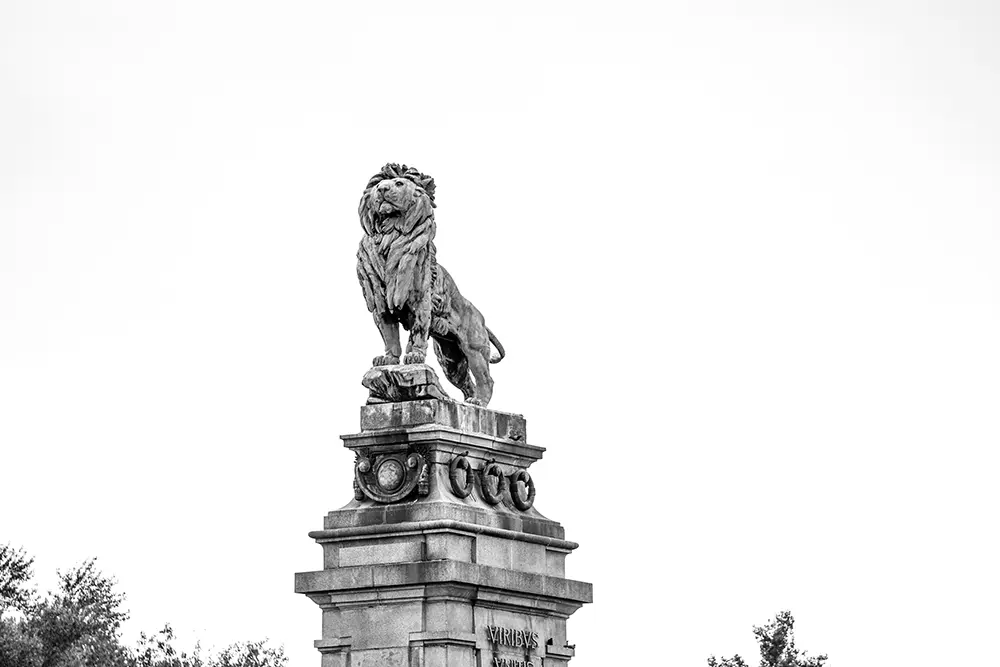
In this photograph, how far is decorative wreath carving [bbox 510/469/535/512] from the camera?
45062 millimetres

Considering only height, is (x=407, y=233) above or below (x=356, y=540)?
above

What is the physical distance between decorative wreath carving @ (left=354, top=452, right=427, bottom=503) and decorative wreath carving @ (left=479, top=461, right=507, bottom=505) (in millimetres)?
1150

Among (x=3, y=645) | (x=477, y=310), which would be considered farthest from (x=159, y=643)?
(x=477, y=310)

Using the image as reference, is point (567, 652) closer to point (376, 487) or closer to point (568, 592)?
point (568, 592)

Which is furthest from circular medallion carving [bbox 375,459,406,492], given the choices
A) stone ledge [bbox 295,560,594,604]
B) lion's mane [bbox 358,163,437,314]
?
lion's mane [bbox 358,163,437,314]

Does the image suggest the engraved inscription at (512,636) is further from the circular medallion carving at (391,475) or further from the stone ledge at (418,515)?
the circular medallion carving at (391,475)

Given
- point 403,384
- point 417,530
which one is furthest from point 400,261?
point 417,530

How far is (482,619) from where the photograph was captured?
143ft

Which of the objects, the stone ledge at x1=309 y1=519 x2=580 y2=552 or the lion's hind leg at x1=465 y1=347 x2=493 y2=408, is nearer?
the stone ledge at x1=309 y1=519 x2=580 y2=552

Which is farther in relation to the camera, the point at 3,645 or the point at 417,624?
the point at 3,645

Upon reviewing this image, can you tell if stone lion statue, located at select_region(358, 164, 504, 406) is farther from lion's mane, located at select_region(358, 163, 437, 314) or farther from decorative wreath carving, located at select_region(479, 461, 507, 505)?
decorative wreath carving, located at select_region(479, 461, 507, 505)

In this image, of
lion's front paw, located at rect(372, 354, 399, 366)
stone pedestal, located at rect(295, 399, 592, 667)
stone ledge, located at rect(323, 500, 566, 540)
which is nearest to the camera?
stone pedestal, located at rect(295, 399, 592, 667)

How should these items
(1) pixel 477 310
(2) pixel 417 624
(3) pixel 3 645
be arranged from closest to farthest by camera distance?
(2) pixel 417 624 < (1) pixel 477 310 < (3) pixel 3 645

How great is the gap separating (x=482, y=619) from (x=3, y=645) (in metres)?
23.0
